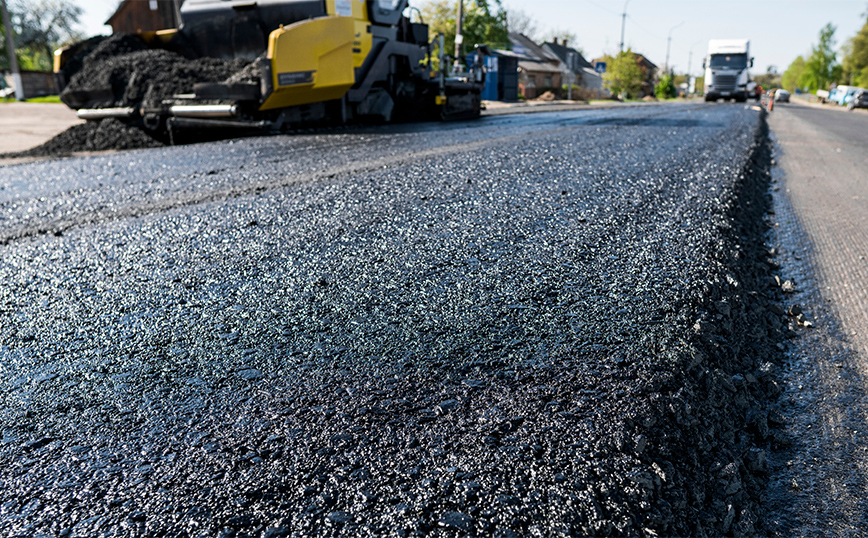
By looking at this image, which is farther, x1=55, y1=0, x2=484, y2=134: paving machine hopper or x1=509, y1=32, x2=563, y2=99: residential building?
x1=509, y1=32, x2=563, y2=99: residential building

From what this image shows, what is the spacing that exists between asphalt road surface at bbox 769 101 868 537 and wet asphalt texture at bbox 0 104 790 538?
8 cm

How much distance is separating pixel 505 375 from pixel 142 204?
3.30 metres

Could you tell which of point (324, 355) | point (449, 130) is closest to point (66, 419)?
point (324, 355)

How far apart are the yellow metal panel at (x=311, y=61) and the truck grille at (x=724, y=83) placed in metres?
29.5

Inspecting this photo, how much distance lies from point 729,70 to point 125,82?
32453 millimetres

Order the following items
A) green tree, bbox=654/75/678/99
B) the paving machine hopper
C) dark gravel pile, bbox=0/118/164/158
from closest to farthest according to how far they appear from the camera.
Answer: dark gravel pile, bbox=0/118/164/158 < the paving machine hopper < green tree, bbox=654/75/678/99

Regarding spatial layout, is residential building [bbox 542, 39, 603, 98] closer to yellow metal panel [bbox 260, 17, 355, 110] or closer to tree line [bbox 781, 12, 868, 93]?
tree line [bbox 781, 12, 868, 93]

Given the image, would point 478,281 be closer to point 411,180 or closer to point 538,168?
point 411,180

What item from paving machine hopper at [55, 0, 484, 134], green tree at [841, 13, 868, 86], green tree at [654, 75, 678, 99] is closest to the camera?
paving machine hopper at [55, 0, 484, 134]

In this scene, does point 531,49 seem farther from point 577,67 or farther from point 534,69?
point 577,67

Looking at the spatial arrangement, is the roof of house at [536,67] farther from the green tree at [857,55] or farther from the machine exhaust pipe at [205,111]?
the green tree at [857,55]

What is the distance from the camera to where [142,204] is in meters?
4.11

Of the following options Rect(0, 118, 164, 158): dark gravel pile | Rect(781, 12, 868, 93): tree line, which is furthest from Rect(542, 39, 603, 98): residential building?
Rect(0, 118, 164, 158): dark gravel pile

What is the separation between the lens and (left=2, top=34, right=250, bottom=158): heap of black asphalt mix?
27.1 feet
